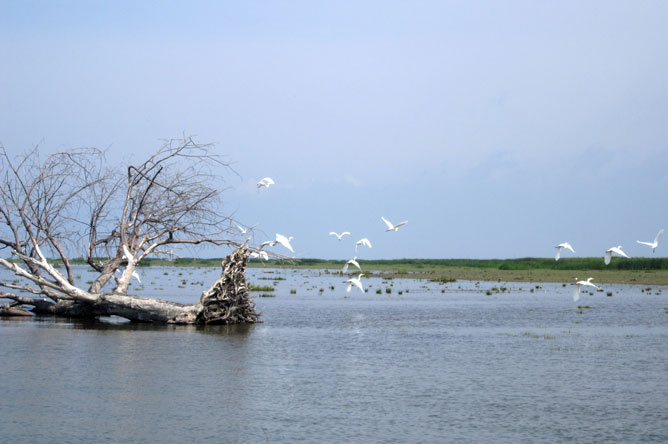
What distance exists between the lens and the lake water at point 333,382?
1192 centimetres

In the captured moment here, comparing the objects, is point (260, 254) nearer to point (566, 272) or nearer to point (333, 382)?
point (333, 382)

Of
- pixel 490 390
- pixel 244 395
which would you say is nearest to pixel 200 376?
pixel 244 395

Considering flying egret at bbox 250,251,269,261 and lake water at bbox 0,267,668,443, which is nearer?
lake water at bbox 0,267,668,443

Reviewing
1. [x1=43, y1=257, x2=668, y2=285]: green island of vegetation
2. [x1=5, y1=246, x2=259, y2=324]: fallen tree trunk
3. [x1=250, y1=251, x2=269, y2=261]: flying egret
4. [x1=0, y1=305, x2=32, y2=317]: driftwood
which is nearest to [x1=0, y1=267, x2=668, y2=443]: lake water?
[x1=5, y1=246, x2=259, y2=324]: fallen tree trunk

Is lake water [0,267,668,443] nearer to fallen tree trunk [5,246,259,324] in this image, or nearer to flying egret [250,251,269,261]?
fallen tree trunk [5,246,259,324]

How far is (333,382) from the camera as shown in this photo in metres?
15.9

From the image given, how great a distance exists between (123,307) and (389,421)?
14.6 meters

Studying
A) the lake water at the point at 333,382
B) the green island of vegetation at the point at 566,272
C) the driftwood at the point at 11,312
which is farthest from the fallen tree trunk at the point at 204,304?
the green island of vegetation at the point at 566,272

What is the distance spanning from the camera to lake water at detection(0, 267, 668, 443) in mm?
11922

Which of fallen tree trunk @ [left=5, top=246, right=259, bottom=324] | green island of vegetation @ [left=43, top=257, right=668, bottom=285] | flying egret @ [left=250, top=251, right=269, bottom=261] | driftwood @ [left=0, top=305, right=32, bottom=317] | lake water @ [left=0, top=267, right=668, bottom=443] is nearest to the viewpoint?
lake water @ [left=0, top=267, right=668, bottom=443]

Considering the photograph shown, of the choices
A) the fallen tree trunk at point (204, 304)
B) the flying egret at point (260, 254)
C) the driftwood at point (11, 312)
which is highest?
the flying egret at point (260, 254)

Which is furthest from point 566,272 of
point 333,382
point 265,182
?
point 333,382

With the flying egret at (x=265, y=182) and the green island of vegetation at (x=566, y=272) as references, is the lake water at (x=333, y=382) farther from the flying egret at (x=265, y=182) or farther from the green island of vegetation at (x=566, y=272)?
→ the green island of vegetation at (x=566, y=272)

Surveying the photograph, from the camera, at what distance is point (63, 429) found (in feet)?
37.8
